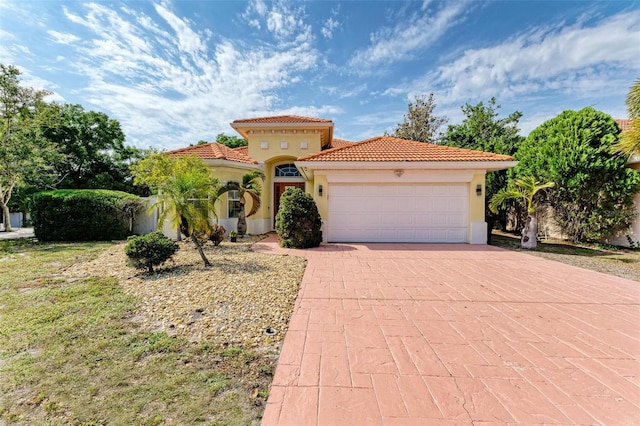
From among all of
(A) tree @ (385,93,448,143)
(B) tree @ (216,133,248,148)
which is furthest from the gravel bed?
(B) tree @ (216,133,248,148)

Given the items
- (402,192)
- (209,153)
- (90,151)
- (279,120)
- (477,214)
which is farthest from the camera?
(90,151)

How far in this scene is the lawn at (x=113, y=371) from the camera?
238 centimetres

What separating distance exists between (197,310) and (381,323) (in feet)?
10.9

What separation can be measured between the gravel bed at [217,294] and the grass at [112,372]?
0.96ft

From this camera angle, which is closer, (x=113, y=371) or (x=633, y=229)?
(x=113, y=371)

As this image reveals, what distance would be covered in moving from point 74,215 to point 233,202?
25.1 ft

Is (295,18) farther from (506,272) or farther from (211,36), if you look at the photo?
(506,272)

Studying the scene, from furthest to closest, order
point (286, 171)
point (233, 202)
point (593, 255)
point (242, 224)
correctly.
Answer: point (286, 171)
point (233, 202)
point (242, 224)
point (593, 255)

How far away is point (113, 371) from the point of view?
2.97 m

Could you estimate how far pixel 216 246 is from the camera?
35.2 ft

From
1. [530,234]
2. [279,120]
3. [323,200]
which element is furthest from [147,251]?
[530,234]

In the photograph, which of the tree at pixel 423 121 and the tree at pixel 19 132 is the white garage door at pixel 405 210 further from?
the tree at pixel 423 121

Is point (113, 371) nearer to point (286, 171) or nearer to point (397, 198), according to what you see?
point (397, 198)

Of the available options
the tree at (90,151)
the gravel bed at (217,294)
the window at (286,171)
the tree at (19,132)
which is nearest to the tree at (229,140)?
the tree at (90,151)
